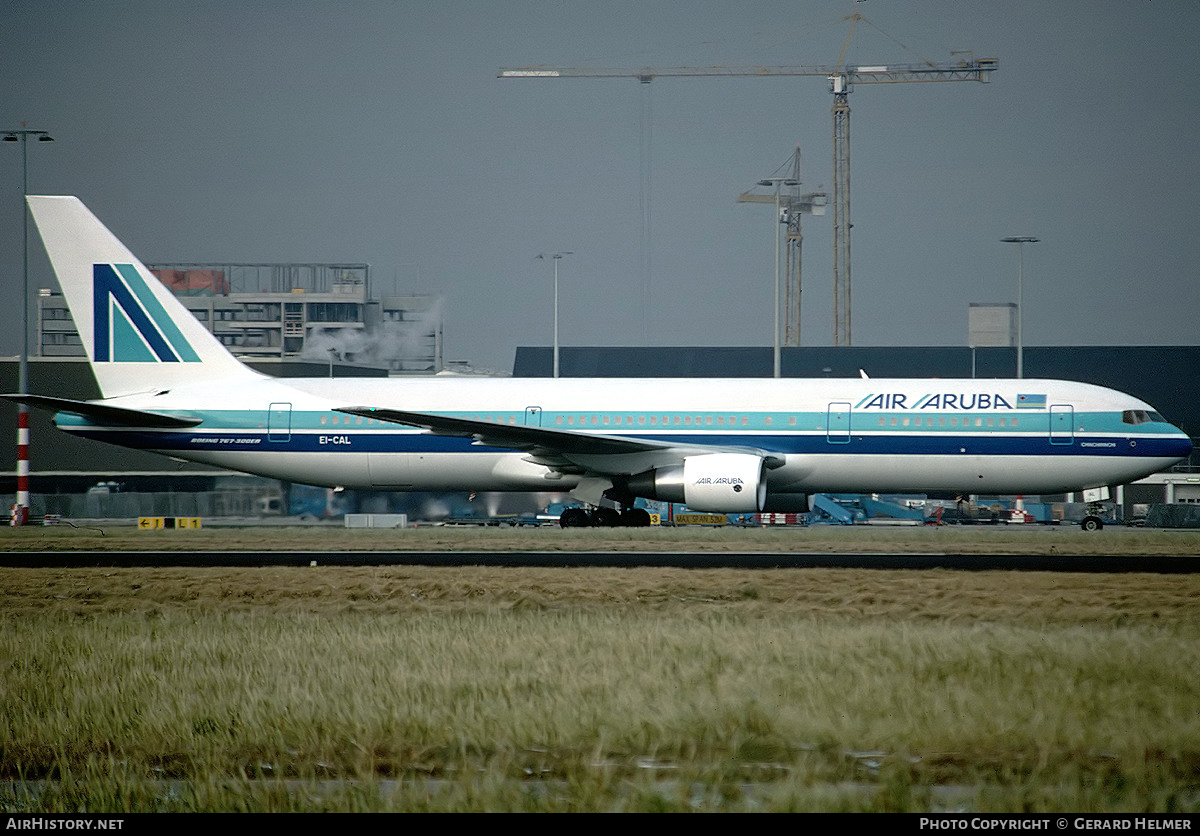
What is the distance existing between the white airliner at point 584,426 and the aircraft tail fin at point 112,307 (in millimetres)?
39

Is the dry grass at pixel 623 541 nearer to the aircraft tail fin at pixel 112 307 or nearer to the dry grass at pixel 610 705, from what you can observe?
the aircraft tail fin at pixel 112 307

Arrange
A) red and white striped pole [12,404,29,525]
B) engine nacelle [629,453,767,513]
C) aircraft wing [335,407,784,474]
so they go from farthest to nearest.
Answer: red and white striped pole [12,404,29,525], aircraft wing [335,407,784,474], engine nacelle [629,453,767,513]

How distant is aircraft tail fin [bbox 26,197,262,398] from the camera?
3347 cm

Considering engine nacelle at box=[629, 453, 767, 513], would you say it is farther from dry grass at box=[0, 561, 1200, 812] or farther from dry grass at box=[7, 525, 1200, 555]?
dry grass at box=[0, 561, 1200, 812]

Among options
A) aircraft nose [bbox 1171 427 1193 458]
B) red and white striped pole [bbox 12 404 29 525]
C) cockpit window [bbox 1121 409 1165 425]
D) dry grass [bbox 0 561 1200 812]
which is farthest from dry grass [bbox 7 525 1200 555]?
dry grass [bbox 0 561 1200 812]

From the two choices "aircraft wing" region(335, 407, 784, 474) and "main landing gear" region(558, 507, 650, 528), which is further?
"main landing gear" region(558, 507, 650, 528)

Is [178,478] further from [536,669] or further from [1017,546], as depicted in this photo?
[536,669]

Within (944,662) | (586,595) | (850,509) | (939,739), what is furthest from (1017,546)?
(850,509)

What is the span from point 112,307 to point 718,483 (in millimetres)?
17394

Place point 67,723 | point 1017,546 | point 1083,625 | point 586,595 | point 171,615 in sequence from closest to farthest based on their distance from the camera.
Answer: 1. point 67,723
2. point 1083,625
3. point 171,615
4. point 586,595
5. point 1017,546

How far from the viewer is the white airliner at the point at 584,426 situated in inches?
1225

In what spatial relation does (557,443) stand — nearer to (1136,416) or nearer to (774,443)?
(774,443)

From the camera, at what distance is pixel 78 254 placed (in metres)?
33.4
